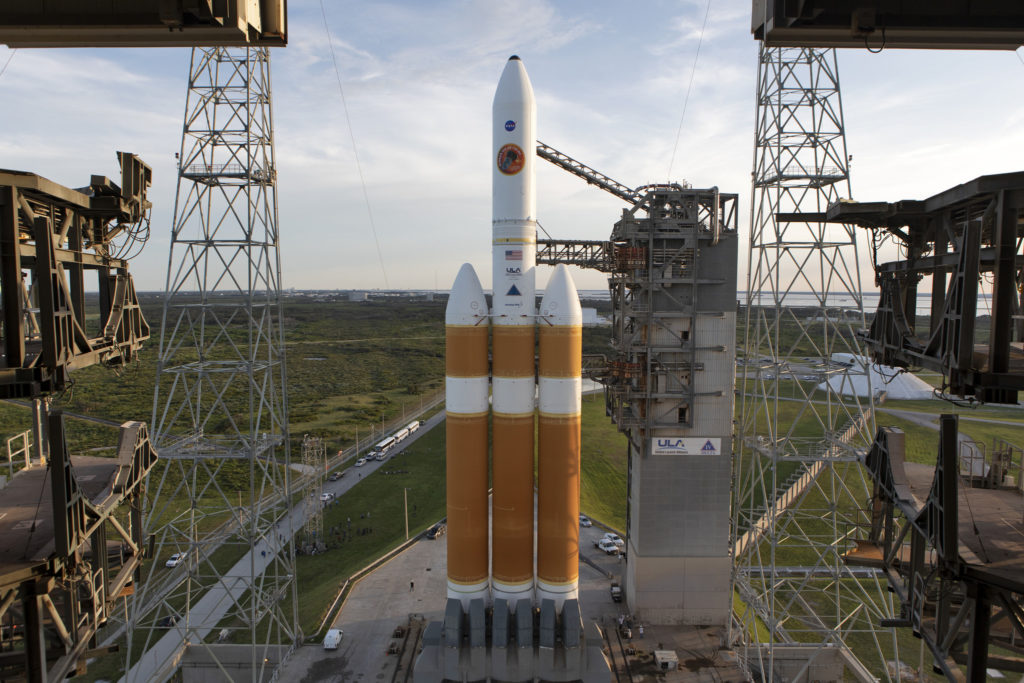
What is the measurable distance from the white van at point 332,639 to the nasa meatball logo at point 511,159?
56.8ft

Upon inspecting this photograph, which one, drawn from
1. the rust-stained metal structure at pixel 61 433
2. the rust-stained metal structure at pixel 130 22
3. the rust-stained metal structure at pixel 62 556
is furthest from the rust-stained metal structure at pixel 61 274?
the rust-stained metal structure at pixel 130 22

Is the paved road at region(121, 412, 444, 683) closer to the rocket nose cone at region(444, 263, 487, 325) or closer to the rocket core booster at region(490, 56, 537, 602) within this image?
the rocket core booster at region(490, 56, 537, 602)

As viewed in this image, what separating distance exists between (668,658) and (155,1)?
73.3ft

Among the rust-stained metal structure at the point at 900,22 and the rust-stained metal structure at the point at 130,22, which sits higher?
the rust-stained metal structure at the point at 900,22

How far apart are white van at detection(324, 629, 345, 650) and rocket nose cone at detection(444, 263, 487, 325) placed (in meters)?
12.4

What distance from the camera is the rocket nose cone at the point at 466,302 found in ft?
58.2

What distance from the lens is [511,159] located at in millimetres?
17562

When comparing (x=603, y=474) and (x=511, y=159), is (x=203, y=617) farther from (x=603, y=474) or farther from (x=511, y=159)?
(x=603, y=474)

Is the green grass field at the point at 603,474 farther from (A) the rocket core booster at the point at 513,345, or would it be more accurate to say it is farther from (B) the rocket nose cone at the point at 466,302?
(B) the rocket nose cone at the point at 466,302

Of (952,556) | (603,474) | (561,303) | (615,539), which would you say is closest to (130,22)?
(561,303)

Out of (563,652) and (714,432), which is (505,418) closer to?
(563,652)

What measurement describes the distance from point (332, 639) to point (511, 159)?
17.8 meters

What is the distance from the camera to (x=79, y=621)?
8953mm

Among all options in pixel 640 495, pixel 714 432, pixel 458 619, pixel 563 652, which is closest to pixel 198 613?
pixel 458 619
